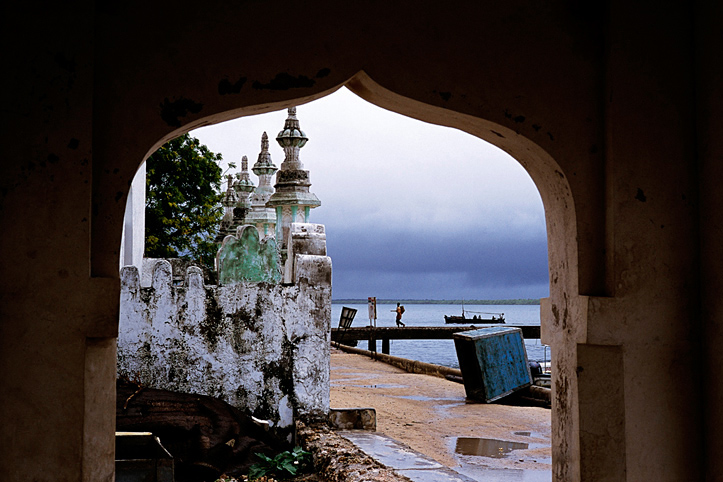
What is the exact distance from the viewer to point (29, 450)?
2951 millimetres

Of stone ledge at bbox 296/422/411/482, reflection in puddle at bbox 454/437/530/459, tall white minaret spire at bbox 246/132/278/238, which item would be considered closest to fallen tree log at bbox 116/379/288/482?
stone ledge at bbox 296/422/411/482

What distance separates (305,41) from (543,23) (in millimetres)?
1195

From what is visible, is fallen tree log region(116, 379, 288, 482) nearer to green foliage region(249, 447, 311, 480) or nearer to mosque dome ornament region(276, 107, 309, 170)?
green foliage region(249, 447, 311, 480)

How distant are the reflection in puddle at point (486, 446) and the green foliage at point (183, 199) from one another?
564 inches

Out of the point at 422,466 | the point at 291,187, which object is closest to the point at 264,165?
the point at 291,187

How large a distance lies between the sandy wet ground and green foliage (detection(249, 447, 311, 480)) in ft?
5.23

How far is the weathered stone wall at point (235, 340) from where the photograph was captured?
26.5ft

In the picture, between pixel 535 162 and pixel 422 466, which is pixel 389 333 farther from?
pixel 535 162

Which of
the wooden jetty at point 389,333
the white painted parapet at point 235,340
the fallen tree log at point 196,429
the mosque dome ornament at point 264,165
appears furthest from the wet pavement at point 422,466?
the wooden jetty at point 389,333

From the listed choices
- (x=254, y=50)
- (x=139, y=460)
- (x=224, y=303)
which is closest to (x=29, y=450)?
(x=254, y=50)

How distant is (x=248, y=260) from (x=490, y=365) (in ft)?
Result: 20.6

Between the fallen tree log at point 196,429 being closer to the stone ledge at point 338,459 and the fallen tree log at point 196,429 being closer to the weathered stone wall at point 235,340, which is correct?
the weathered stone wall at point 235,340

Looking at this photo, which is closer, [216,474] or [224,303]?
[216,474]

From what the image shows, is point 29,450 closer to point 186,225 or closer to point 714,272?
point 714,272
